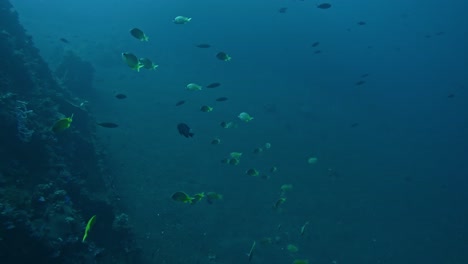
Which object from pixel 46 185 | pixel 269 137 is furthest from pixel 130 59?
pixel 269 137

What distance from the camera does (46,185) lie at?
8586 mm

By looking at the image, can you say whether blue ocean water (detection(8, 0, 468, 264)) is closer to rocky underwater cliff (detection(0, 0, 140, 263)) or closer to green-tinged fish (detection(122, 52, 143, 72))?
rocky underwater cliff (detection(0, 0, 140, 263))

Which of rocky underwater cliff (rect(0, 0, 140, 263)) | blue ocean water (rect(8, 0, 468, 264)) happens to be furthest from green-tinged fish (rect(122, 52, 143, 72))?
blue ocean water (rect(8, 0, 468, 264))

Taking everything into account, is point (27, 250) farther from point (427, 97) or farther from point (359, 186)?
point (427, 97)

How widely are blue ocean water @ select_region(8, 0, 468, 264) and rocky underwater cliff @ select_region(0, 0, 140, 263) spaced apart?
2.45 meters

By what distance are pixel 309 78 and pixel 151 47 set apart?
896 inches

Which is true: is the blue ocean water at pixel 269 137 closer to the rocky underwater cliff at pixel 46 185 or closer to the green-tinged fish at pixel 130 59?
the rocky underwater cliff at pixel 46 185

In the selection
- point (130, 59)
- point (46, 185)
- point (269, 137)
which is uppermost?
point (130, 59)

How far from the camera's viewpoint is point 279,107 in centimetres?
3306

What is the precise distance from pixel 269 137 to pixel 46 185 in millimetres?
19074

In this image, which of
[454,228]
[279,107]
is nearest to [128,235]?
[454,228]

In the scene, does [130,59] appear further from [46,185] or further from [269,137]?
[269,137]

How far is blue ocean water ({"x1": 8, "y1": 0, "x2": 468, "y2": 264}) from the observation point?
15.8 metres

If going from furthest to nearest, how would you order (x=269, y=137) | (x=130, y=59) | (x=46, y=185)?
1. (x=269, y=137)
2. (x=46, y=185)
3. (x=130, y=59)
